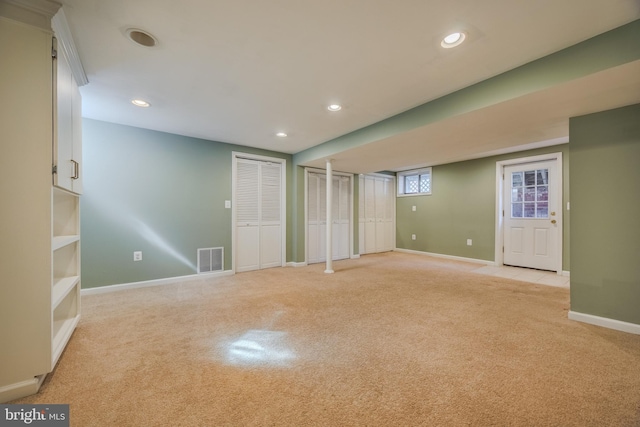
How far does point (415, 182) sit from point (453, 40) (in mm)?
5335

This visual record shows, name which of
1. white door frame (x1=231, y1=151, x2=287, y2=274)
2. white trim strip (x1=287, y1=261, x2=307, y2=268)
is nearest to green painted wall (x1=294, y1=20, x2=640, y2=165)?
white door frame (x1=231, y1=151, x2=287, y2=274)

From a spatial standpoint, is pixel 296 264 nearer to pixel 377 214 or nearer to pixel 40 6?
pixel 377 214

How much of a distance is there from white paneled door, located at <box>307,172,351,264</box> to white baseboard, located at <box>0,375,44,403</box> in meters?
4.17

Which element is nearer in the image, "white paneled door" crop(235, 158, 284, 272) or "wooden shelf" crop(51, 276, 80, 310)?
"wooden shelf" crop(51, 276, 80, 310)

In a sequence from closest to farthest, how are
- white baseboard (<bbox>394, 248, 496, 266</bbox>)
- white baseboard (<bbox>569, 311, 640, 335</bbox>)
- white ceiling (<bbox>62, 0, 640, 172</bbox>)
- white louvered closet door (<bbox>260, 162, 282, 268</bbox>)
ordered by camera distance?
white ceiling (<bbox>62, 0, 640, 172</bbox>), white baseboard (<bbox>569, 311, 640, 335</bbox>), white louvered closet door (<bbox>260, 162, 282, 268</bbox>), white baseboard (<bbox>394, 248, 496, 266</bbox>)

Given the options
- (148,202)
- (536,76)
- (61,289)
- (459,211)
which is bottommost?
(61,289)

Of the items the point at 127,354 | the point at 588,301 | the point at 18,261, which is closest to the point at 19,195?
the point at 18,261

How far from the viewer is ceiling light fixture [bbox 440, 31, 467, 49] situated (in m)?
1.74

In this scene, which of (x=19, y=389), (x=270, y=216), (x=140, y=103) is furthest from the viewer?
(x=270, y=216)

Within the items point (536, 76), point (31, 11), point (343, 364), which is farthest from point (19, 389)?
point (536, 76)

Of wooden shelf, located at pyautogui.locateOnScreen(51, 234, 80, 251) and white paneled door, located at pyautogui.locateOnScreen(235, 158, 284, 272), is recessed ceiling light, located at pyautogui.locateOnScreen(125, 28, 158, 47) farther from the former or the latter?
white paneled door, located at pyautogui.locateOnScreen(235, 158, 284, 272)

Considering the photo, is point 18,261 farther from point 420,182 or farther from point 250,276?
point 420,182

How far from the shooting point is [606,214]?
2340mm

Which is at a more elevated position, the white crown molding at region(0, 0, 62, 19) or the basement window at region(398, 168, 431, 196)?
the white crown molding at region(0, 0, 62, 19)
